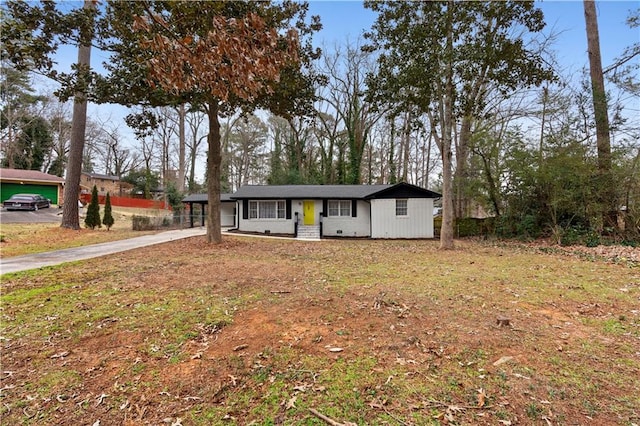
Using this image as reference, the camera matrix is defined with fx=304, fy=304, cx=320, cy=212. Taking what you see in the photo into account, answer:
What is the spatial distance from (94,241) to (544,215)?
18248mm

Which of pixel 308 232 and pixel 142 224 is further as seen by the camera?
pixel 308 232

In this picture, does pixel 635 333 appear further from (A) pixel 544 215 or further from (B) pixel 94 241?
(B) pixel 94 241

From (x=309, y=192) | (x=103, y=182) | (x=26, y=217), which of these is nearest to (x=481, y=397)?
(x=309, y=192)

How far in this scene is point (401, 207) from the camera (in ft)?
53.5

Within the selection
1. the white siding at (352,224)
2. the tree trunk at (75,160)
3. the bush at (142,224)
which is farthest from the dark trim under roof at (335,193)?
the tree trunk at (75,160)

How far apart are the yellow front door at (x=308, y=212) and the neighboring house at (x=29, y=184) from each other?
23.2 metres

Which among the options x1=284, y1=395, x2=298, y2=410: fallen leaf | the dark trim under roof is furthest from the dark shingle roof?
x1=284, y1=395, x2=298, y2=410: fallen leaf

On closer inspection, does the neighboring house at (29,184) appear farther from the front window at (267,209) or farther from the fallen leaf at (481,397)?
the fallen leaf at (481,397)

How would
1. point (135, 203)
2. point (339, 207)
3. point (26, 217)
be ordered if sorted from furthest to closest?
point (135, 203), point (26, 217), point (339, 207)

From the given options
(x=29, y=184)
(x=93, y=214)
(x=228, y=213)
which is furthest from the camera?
(x=29, y=184)

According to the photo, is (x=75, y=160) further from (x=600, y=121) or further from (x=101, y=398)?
(x=600, y=121)

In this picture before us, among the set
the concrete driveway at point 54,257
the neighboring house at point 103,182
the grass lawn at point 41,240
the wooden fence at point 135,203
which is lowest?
the concrete driveway at point 54,257

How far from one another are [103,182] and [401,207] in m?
41.2

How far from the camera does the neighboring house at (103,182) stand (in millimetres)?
38531
